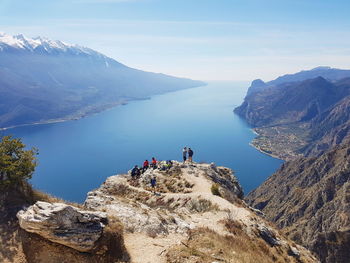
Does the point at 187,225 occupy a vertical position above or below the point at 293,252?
above

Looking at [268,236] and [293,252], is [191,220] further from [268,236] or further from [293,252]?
[293,252]

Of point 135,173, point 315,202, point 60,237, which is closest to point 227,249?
point 60,237

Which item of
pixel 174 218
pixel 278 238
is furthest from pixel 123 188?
pixel 278 238

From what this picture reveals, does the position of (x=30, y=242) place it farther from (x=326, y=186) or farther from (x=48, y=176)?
(x=48, y=176)

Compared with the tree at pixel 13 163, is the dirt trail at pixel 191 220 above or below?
below

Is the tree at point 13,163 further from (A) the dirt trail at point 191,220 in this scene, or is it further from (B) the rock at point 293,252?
(B) the rock at point 293,252

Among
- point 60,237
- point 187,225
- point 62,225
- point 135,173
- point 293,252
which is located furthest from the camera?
point 135,173

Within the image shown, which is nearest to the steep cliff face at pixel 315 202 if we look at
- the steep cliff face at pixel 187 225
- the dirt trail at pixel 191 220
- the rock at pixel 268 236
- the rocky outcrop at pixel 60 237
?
the dirt trail at pixel 191 220
